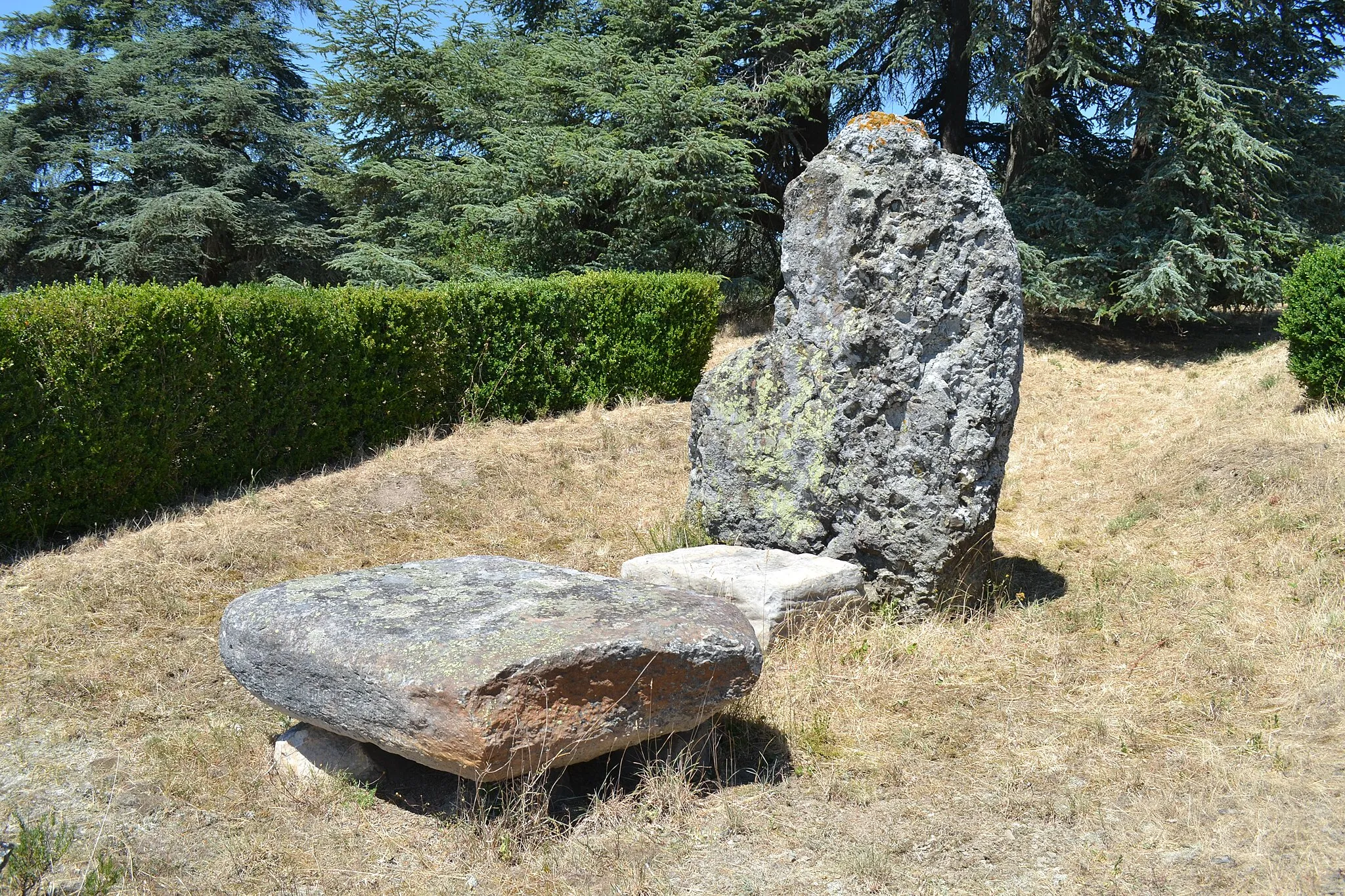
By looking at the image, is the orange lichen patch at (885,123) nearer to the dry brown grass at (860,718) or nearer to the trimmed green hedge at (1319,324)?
the dry brown grass at (860,718)

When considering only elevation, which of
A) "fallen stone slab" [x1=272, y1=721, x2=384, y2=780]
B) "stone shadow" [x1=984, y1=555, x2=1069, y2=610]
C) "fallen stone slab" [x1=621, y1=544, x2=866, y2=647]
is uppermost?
"fallen stone slab" [x1=621, y1=544, x2=866, y2=647]

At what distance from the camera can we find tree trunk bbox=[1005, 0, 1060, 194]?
47.0 feet

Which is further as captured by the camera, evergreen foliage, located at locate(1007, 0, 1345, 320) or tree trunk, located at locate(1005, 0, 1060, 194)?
tree trunk, located at locate(1005, 0, 1060, 194)

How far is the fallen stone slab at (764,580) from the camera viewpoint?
17.3 ft

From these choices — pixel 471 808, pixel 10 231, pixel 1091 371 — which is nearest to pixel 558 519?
pixel 471 808

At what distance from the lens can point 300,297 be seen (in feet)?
28.5

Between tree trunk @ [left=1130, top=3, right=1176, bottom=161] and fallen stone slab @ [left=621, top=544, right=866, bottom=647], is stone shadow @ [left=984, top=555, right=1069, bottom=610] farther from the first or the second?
tree trunk @ [left=1130, top=3, right=1176, bottom=161]

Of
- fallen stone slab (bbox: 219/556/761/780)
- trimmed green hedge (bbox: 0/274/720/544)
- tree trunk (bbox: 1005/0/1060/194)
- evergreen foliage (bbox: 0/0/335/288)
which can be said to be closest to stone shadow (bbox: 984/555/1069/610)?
fallen stone slab (bbox: 219/556/761/780)

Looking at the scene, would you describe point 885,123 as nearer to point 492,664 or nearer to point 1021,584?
point 1021,584

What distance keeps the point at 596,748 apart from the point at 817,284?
3640 millimetres

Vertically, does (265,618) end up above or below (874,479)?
below

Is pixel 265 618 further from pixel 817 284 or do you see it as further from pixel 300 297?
pixel 300 297

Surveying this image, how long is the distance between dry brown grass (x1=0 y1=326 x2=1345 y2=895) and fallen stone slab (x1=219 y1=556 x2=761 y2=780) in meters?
0.42

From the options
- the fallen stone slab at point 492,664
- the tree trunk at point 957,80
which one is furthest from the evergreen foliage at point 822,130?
the fallen stone slab at point 492,664
